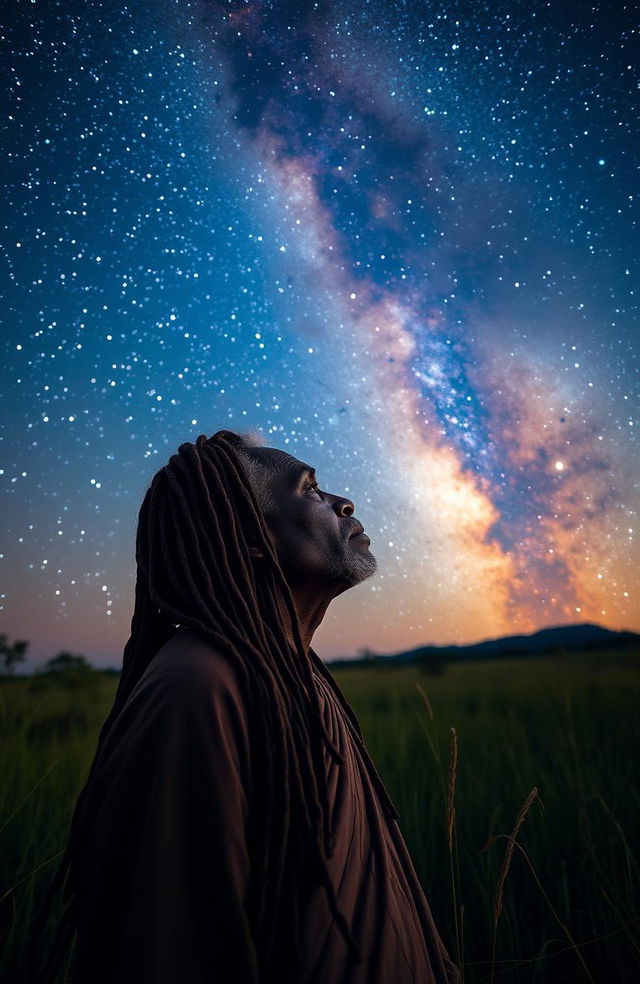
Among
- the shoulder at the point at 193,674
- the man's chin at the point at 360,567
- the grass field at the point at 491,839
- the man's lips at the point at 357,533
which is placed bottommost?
the grass field at the point at 491,839

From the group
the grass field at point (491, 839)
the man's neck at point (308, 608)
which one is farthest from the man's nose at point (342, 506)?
the grass field at point (491, 839)

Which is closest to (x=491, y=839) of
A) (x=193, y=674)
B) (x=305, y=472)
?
(x=193, y=674)

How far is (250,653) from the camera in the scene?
49.4 inches

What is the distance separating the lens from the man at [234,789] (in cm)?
93

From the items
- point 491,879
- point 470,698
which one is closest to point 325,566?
point 491,879

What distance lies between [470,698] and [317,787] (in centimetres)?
1034

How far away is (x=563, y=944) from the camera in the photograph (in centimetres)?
260

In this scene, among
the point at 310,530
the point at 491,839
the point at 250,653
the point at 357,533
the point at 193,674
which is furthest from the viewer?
the point at 357,533

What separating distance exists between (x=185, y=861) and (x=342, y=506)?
109 centimetres

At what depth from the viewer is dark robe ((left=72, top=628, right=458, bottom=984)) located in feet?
2.98

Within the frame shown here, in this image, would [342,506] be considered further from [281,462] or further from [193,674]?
[193,674]

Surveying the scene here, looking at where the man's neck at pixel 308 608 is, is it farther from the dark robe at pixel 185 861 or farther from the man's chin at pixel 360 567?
the dark robe at pixel 185 861

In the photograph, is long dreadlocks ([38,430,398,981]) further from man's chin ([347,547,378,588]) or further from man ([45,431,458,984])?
man's chin ([347,547,378,588])

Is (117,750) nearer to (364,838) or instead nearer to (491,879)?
(364,838)
